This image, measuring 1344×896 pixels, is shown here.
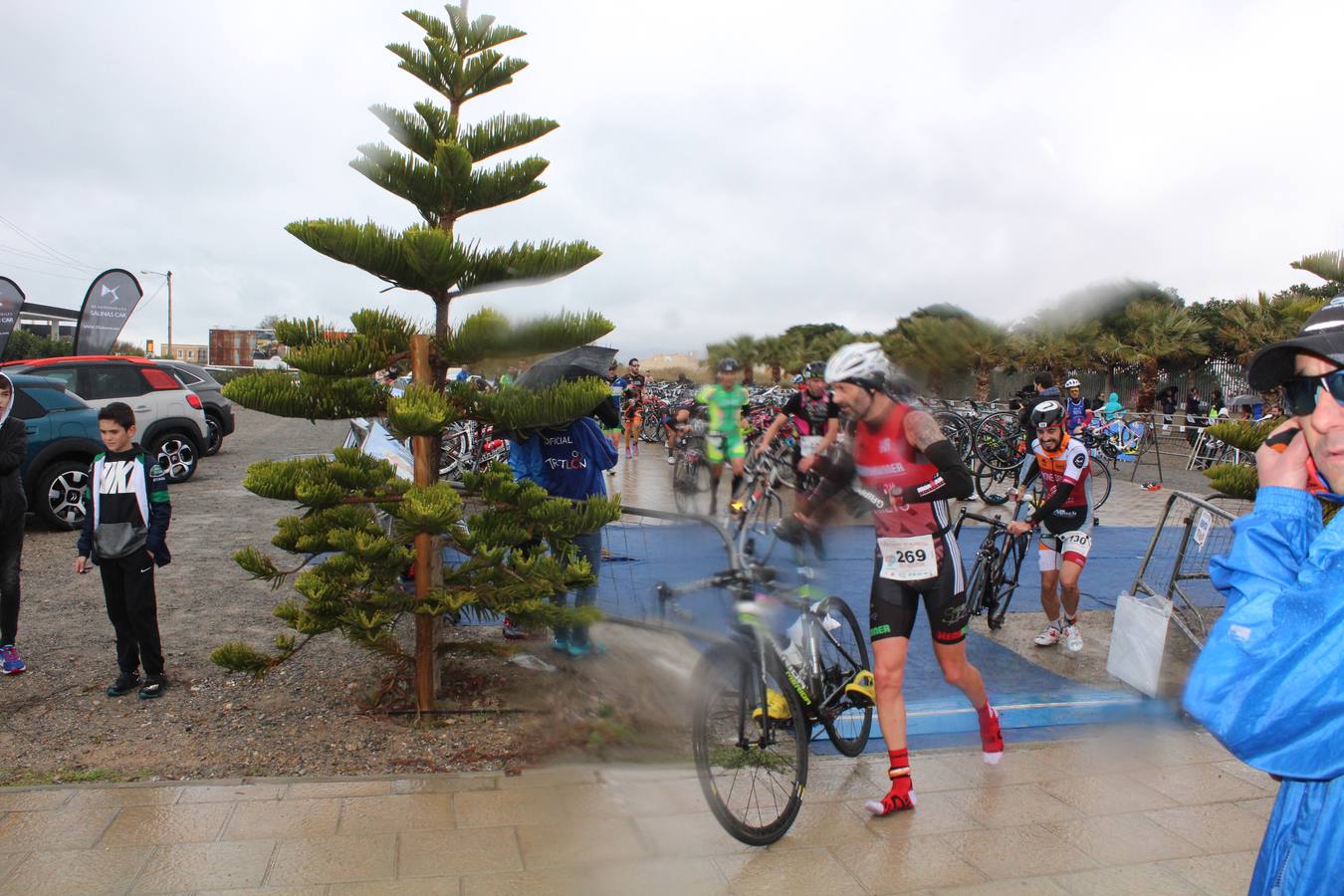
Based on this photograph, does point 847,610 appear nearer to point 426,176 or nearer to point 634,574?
point 634,574

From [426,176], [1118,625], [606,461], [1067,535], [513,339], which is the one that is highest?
[426,176]

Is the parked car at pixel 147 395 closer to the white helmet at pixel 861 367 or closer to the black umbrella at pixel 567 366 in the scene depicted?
the black umbrella at pixel 567 366

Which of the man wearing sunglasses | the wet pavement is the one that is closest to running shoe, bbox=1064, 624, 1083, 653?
the wet pavement

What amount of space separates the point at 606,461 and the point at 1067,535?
3124 mm

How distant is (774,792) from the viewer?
11.6ft

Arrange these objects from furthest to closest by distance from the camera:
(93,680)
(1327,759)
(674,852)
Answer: (93,680) < (674,852) < (1327,759)

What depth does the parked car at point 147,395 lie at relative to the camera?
12.1m

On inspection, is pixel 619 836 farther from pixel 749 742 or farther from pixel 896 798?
pixel 896 798

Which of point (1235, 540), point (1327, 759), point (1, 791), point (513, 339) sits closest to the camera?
point (1327, 759)

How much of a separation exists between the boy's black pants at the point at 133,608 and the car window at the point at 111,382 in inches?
339

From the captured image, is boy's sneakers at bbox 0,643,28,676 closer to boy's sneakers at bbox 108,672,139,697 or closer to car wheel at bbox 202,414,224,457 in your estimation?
boy's sneakers at bbox 108,672,139,697

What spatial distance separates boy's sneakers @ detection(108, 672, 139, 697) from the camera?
487 cm

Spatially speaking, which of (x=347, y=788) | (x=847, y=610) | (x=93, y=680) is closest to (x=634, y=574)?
(x=847, y=610)

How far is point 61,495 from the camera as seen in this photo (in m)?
9.52
